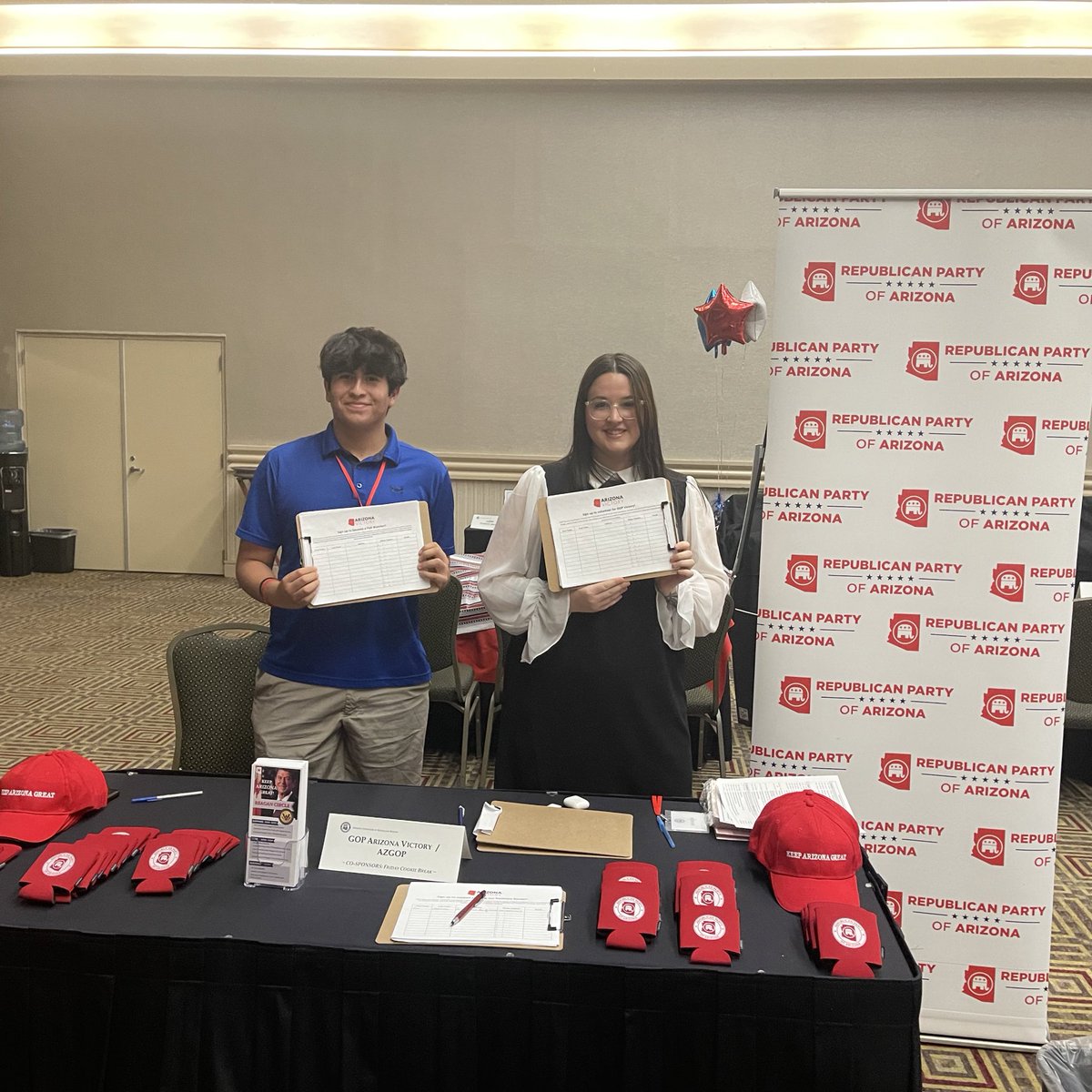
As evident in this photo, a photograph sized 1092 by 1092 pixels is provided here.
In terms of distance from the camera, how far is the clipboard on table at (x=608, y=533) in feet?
7.54

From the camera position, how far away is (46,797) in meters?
1.93

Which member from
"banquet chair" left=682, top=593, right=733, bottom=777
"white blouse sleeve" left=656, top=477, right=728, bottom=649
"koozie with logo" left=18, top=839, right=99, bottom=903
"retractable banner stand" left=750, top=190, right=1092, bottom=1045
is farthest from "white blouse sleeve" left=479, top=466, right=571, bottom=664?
"banquet chair" left=682, top=593, right=733, bottom=777

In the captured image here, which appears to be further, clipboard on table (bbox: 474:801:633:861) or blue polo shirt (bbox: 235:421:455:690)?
blue polo shirt (bbox: 235:421:455:690)

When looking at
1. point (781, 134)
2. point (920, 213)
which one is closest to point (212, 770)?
point (920, 213)

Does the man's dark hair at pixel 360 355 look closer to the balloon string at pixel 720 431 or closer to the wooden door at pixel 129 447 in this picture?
the balloon string at pixel 720 431

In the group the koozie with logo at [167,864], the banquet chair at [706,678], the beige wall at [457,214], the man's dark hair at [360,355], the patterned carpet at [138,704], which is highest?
the beige wall at [457,214]

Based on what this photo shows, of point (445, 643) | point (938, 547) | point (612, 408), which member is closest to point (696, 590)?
point (612, 408)

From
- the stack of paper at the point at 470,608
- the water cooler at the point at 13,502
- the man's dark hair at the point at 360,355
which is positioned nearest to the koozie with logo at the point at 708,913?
the man's dark hair at the point at 360,355

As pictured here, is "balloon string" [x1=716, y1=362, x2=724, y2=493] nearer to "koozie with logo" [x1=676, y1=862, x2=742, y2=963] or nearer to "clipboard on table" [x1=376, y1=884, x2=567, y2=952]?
"koozie with logo" [x1=676, y1=862, x2=742, y2=963]

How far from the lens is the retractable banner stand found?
2.50 meters

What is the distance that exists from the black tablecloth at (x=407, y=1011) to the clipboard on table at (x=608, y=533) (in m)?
0.87

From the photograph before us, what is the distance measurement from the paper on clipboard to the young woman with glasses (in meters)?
0.22

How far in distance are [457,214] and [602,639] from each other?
7.66 meters

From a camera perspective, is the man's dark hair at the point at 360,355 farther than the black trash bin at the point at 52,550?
No
